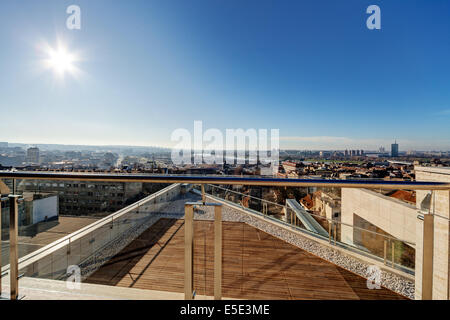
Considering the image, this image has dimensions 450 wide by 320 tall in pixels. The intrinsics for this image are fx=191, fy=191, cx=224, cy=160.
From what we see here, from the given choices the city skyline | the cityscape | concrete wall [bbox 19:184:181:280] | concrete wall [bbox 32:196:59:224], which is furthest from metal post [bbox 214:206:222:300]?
the city skyline

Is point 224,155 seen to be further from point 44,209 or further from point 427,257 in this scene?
point 427,257

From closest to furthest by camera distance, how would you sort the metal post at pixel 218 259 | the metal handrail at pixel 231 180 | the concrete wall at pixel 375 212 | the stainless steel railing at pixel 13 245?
the metal handrail at pixel 231 180
the metal post at pixel 218 259
the stainless steel railing at pixel 13 245
the concrete wall at pixel 375 212

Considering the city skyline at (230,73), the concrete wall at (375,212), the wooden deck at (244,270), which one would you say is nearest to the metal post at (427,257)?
the wooden deck at (244,270)

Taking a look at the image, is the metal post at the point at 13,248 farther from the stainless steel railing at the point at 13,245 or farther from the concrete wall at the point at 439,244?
the concrete wall at the point at 439,244

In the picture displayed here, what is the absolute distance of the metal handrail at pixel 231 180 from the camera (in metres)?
1.00

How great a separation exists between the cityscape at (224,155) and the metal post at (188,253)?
1cm

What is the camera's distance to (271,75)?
12.0 m

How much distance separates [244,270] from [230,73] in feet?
38.7

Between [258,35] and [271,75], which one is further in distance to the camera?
[271,75]

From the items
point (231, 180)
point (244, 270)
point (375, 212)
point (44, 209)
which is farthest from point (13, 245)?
point (375, 212)

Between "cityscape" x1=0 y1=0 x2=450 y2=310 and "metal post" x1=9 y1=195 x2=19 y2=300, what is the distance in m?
0.01

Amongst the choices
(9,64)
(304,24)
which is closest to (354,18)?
(304,24)

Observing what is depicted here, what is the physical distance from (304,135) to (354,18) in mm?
7812
